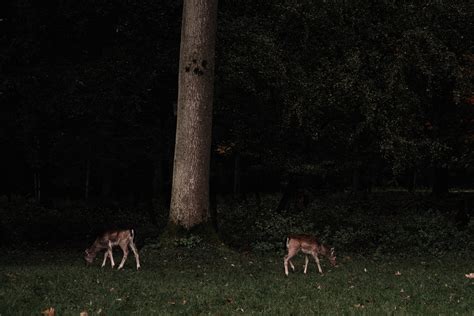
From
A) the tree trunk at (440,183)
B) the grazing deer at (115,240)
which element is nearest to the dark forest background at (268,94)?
the grazing deer at (115,240)

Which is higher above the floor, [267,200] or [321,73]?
[321,73]

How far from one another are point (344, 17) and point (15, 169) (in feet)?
68.8

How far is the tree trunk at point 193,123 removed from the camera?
1838cm

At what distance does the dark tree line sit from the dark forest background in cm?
5

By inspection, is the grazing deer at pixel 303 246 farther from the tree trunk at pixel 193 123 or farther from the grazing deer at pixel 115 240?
the tree trunk at pixel 193 123

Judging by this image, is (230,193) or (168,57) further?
(230,193)

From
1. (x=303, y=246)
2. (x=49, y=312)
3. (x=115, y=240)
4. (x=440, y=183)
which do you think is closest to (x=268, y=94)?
(x=115, y=240)

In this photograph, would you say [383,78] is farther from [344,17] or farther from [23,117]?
[23,117]

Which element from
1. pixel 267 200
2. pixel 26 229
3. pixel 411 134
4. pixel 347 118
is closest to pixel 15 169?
pixel 26 229

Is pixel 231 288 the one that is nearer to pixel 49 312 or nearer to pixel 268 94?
pixel 49 312

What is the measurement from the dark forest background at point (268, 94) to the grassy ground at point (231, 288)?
5831mm

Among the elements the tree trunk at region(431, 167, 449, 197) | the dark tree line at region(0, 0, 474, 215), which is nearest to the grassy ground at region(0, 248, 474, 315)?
the dark tree line at region(0, 0, 474, 215)

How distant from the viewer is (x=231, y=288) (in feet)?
38.6

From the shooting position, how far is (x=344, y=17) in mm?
24828
